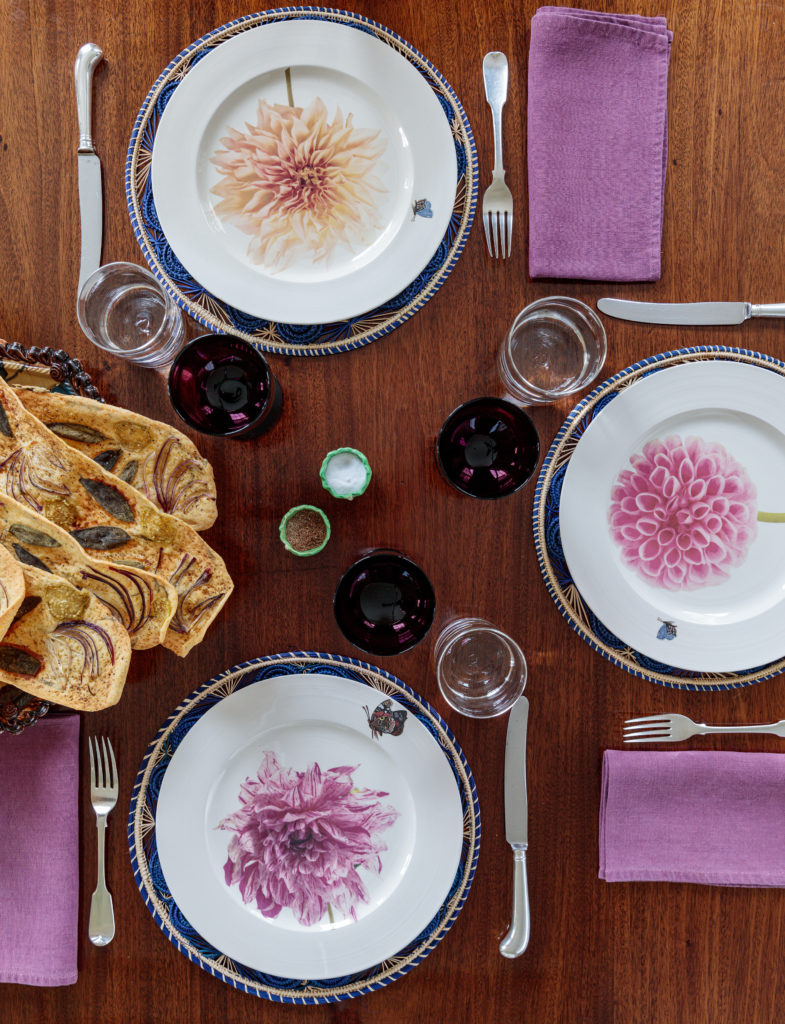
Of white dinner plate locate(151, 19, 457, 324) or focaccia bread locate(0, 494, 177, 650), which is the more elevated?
white dinner plate locate(151, 19, 457, 324)

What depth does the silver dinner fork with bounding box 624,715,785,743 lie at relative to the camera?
105 cm

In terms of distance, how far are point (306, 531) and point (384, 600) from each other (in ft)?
0.53

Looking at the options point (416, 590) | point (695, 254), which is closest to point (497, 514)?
point (416, 590)

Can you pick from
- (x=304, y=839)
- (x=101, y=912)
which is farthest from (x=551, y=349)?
(x=101, y=912)

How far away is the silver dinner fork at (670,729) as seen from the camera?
1.05 metres

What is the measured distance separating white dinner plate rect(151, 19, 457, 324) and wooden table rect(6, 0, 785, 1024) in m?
0.08

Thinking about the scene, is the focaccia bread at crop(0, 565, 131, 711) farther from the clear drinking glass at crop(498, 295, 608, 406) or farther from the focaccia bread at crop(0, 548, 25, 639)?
the clear drinking glass at crop(498, 295, 608, 406)

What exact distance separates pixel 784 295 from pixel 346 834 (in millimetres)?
1098

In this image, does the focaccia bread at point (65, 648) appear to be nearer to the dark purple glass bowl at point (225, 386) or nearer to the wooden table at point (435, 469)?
the wooden table at point (435, 469)

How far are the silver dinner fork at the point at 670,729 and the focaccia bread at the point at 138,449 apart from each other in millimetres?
735

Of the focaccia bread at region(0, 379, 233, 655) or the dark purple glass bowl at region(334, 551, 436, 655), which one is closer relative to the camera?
the focaccia bread at region(0, 379, 233, 655)

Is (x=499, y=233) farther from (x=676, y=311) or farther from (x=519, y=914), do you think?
(x=519, y=914)

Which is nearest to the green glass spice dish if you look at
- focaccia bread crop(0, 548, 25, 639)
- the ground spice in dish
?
the ground spice in dish

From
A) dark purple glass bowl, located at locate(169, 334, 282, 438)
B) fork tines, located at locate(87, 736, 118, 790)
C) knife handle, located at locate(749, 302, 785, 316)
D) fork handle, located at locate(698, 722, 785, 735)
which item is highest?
knife handle, located at locate(749, 302, 785, 316)
